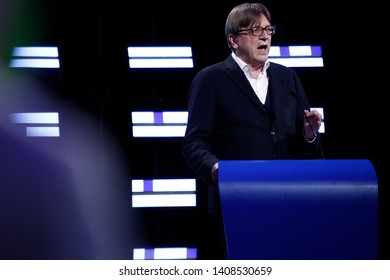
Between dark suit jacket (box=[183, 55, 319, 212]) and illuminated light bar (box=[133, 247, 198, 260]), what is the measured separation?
1616mm

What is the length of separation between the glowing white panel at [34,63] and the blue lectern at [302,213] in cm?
218

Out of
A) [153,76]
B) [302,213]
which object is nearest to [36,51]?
[153,76]

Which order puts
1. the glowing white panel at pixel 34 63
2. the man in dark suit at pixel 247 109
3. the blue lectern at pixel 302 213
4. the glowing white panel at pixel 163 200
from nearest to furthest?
the blue lectern at pixel 302 213
the man in dark suit at pixel 247 109
the glowing white panel at pixel 34 63
the glowing white panel at pixel 163 200

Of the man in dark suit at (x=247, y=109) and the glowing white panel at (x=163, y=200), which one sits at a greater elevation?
the man in dark suit at (x=247, y=109)

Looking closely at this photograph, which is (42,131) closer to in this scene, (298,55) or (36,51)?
(36,51)

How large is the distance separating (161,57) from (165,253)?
0.98m

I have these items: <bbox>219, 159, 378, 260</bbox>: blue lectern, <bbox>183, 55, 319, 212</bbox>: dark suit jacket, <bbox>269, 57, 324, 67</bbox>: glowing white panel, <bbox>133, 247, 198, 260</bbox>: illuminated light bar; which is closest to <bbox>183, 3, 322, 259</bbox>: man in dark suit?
<bbox>183, 55, 319, 212</bbox>: dark suit jacket

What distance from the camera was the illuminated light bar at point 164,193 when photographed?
3.80m

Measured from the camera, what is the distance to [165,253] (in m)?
3.78

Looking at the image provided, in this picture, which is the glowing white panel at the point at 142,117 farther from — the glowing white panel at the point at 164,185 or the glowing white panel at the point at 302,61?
the glowing white panel at the point at 302,61

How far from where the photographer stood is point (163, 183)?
381 cm

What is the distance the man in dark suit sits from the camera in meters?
2.17

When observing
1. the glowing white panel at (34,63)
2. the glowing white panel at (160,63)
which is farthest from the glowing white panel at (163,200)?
the glowing white panel at (34,63)

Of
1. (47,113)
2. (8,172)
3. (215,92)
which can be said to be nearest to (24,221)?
(8,172)
